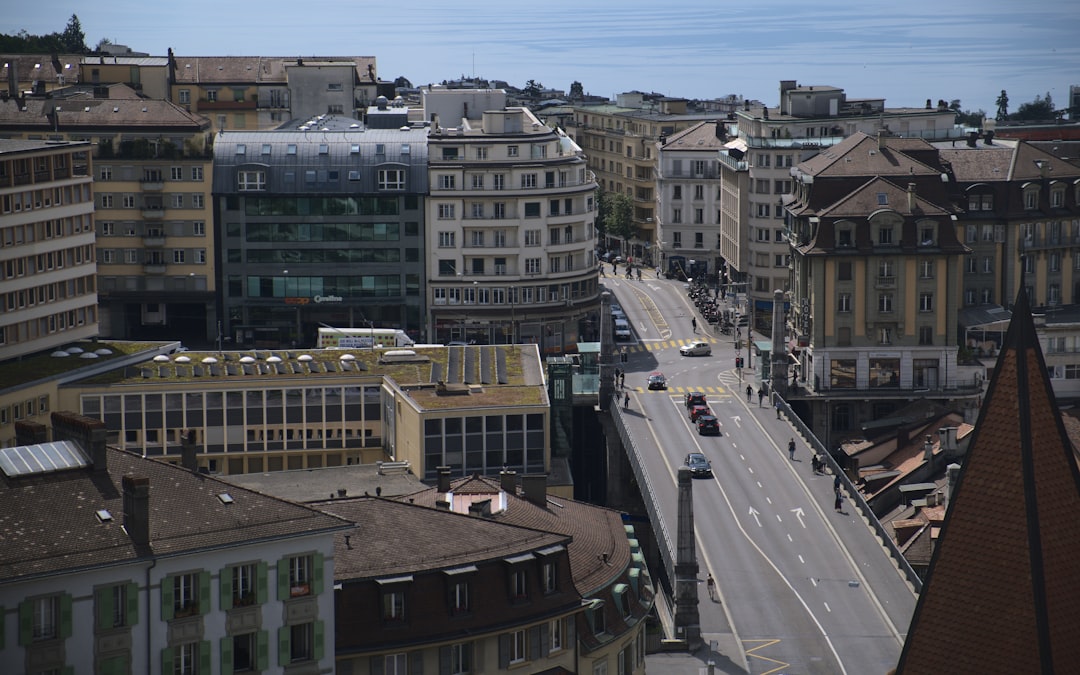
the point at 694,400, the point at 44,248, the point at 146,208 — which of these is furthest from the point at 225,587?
the point at 146,208

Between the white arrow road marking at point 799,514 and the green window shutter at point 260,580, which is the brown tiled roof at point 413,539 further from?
the white arrow road marking at point 799,514

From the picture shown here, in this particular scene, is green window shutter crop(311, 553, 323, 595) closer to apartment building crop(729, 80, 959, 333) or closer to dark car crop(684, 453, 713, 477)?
dark car crop(684, 453, 713, 477)

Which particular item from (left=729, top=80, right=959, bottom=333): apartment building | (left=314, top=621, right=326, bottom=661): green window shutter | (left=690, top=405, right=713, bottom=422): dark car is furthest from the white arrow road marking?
(left=729, top=80, right=959, bottom=333): apartment building

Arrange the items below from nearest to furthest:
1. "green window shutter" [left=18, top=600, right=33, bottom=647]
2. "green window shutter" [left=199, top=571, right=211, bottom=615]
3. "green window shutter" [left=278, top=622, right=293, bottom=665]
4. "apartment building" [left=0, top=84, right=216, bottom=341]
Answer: "green window shutter" [left=18, top=600, right=33, bottom=647], "green window shutter" [left=199, top=571, right=211, bottom=615], "green window shutter" [left=278, top=622, right=293, bottom=665], "apartment building" [left=0, top=84, right=216, bottom=341]

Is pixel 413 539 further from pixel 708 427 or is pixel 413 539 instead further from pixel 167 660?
pixel 708 427

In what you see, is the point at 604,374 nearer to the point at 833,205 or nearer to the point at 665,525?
the point at 833,205

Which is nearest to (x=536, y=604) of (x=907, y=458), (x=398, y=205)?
(x=907, y=458)

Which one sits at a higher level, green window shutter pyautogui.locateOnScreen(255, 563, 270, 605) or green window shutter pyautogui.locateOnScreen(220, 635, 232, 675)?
green window shutter pyautogui.locateOnScreen(255, 563, 270, 605)
